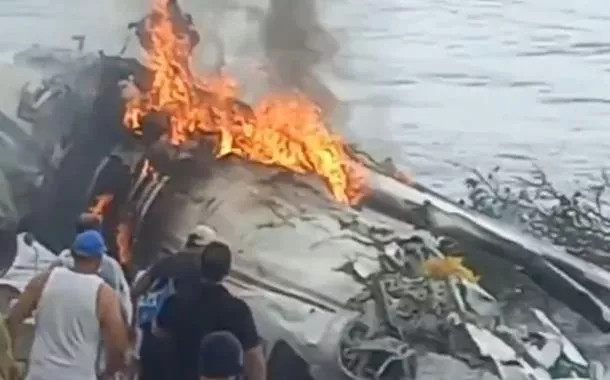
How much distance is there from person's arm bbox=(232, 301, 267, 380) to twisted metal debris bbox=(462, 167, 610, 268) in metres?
0.48

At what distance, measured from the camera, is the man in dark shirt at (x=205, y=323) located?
242 cm

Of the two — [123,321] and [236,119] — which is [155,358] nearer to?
[123,321]

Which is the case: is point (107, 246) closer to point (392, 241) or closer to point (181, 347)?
point (181, 347)

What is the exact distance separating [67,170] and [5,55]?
0.26 m

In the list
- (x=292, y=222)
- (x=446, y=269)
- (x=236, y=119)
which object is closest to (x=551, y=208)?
(x=446, y=269)

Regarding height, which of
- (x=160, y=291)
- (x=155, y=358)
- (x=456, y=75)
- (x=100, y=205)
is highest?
(x=456, y=75)

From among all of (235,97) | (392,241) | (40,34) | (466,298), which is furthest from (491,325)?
(40,34)

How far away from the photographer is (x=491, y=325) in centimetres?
247

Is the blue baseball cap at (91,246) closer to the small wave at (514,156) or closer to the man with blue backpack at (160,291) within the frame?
the man with blue backpack at (160,291)

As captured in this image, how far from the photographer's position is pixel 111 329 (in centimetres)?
243

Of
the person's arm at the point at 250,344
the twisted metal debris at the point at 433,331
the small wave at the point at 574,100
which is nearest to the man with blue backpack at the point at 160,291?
the person's arm at the point at 250,344

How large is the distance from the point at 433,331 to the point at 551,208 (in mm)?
334

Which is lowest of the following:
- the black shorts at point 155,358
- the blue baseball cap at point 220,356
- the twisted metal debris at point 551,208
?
the black shorts at point 155,358

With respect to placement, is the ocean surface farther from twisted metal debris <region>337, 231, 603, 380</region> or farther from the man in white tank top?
the man in white tank top
